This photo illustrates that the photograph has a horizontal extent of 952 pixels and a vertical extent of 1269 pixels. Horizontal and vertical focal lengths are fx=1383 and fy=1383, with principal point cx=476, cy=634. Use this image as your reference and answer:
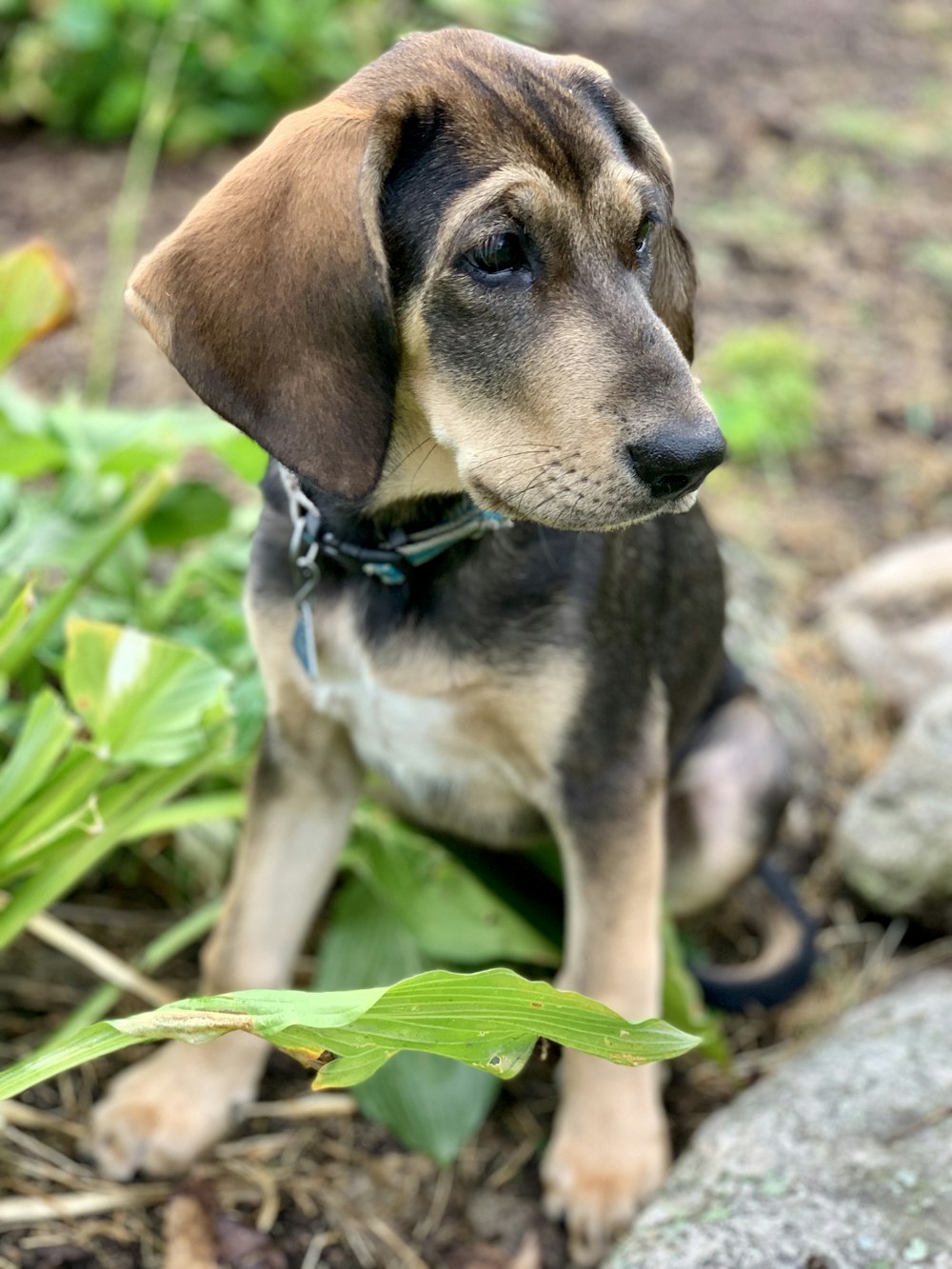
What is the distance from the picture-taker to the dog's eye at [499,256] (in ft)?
7.54

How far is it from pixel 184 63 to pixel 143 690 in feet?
17.0

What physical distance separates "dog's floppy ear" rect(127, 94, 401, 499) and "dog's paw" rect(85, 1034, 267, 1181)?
1.54 metres

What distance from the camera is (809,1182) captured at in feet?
8.71

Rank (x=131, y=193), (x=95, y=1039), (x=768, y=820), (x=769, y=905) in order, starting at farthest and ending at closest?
1. (x=131, y=193)
2. (x=769, y=905)
3. (x=768, y=820)
4. (x=95, y=1039)

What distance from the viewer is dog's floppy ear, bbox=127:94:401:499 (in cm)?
223

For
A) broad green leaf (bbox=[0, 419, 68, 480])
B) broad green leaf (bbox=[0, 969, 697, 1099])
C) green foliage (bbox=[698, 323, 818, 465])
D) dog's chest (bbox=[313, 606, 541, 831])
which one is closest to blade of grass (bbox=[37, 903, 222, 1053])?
dog's chest (bbox=[313, 606, 541, 831])

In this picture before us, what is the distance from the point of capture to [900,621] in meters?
4.87

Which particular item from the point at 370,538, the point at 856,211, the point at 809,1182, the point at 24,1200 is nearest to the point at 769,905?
the point at 809,1182

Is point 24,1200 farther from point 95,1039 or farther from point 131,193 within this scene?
point 131,193

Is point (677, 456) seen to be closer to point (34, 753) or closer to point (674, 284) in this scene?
point (674, 284)

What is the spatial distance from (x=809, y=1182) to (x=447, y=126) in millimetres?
2053

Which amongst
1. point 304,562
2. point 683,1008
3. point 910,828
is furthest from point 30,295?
point 910,828

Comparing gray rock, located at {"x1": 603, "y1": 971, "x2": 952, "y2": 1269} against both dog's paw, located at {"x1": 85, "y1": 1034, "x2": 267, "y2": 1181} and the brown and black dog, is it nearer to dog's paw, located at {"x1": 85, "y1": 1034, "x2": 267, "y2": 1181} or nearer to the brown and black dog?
the brown and black dog

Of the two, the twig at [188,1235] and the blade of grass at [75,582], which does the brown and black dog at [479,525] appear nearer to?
the twig at [188,1235]
